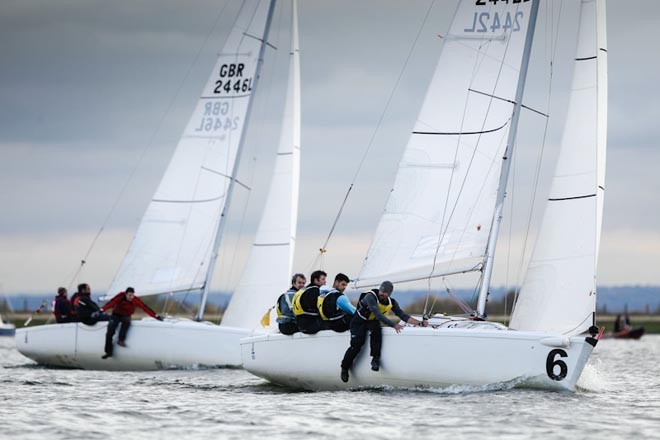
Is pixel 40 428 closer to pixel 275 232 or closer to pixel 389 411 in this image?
pixel 389 411

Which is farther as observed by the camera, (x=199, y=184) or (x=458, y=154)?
(x=199, y=184)

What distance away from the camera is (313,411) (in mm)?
17938

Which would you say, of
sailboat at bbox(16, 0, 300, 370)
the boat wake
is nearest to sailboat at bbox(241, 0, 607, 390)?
the boat wake

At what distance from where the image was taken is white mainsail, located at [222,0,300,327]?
96.9 ft

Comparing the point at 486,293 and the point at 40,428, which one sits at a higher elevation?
Result: the point at 486,293

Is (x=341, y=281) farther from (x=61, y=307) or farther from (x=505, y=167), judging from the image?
(x=61, y=307)

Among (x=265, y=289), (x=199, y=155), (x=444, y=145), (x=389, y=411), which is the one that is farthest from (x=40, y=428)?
(x=199, y=155)

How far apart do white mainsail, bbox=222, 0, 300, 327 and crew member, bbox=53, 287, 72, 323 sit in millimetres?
3674

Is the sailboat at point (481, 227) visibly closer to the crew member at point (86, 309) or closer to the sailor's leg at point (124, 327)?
the sailor's leg at point (124, 327)

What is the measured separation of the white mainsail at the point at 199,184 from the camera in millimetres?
31750

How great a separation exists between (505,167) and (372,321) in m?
4.70

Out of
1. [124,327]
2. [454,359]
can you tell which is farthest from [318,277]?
[124,327]

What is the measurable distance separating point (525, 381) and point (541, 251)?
3.28 metres

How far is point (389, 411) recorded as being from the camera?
17797 mm
